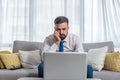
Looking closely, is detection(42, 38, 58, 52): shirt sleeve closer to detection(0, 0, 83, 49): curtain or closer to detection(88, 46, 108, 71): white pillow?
detection(88, 46, 108, 71): white pillow

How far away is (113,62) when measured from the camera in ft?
11.2

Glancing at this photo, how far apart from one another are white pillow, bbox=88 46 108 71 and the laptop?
54.5 inches

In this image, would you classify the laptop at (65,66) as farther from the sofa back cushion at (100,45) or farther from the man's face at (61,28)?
the sofa back cushion at (100,45)

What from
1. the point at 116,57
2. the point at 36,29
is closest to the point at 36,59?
the point at 36,29

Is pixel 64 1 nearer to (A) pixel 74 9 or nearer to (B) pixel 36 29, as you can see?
(A) pixel 74 9

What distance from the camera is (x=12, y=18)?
14.5ft

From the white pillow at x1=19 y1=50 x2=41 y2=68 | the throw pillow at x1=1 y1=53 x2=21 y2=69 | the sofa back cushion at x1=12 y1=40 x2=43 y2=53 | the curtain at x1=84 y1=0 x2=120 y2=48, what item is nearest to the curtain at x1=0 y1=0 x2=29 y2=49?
the sofa back cushion at x1=12 y1=40 x2=43 y2=53

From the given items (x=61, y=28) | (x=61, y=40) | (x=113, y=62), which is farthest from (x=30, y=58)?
(x=113, y=62)

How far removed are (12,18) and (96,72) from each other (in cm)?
201

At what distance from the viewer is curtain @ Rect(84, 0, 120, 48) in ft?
14.4

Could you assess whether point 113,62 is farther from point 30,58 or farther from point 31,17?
point 31,17

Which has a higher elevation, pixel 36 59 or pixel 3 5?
pixel 3 5

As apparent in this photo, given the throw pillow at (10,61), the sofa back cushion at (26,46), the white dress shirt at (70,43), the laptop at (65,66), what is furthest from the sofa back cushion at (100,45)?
the laptop at (65,66)

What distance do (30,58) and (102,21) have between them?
1610 millimetres
